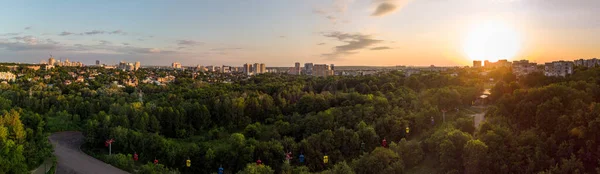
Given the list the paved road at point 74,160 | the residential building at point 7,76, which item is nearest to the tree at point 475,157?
the paved road at point 74,160

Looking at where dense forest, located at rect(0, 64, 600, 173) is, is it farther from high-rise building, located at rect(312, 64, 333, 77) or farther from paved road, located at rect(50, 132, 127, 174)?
high-rise building, located at rect(312, 64, 333, 77)

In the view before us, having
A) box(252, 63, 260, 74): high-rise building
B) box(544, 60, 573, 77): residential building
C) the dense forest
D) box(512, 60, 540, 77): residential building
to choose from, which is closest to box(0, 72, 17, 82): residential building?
the dense forest

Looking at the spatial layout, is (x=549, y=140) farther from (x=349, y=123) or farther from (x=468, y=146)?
(x=349, y=123)

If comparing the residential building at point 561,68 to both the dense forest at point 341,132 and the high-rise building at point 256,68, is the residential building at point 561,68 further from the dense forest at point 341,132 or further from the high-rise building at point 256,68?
the high-rise building at point 256,68

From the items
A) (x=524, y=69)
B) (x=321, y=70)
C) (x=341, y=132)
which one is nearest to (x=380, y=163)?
(x=341, y=132)

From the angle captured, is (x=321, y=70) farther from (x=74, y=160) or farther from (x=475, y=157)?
(x=475, y=157)
